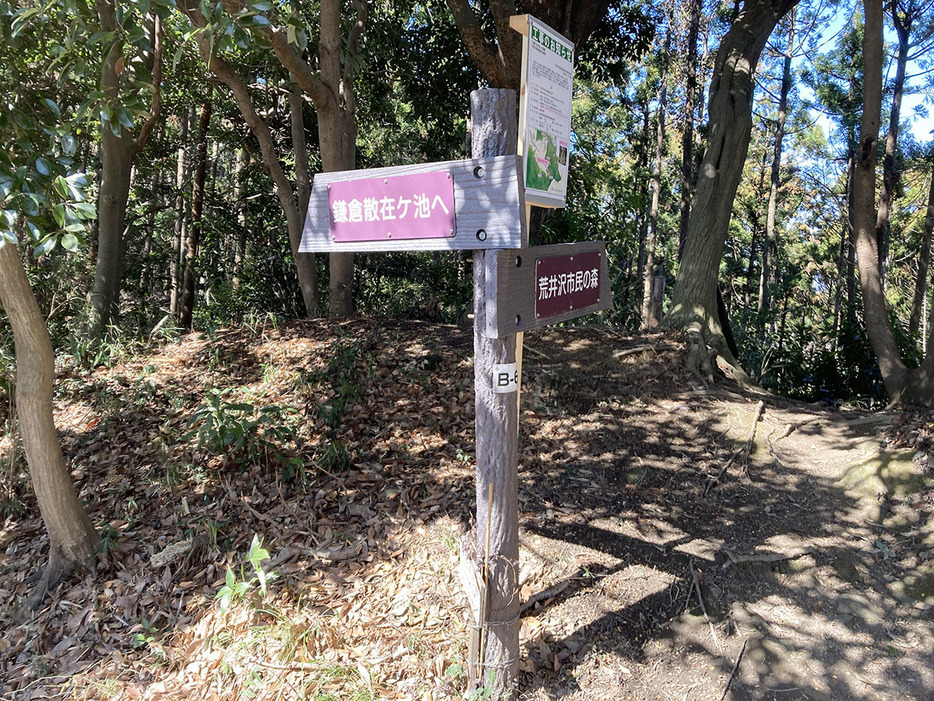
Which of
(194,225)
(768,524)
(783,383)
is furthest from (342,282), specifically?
(783,383)

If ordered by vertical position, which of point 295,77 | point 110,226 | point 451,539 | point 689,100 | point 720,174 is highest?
point 689,100

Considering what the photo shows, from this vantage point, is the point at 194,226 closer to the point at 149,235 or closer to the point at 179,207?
the point at 179,207

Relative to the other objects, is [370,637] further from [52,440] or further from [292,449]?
[52,440]

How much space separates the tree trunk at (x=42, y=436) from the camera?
11.8 feet

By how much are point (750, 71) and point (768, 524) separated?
206 inches

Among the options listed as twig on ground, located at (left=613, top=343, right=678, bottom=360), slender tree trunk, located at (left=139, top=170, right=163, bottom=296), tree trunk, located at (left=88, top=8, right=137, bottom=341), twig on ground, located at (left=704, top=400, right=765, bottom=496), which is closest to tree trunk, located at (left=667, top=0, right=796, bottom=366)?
twig on ground, located at (left=613, top=343, right=678, bottom=360)

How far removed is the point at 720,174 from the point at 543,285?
531 centimetres

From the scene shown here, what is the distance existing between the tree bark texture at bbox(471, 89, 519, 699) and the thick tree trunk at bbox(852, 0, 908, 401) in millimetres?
4611

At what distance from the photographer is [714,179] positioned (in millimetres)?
6926

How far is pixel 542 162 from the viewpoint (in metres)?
2.49

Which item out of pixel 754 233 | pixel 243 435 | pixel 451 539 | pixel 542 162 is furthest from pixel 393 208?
pixel 754 233

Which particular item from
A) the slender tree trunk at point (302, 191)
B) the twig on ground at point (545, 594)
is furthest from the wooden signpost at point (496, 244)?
the slender tree trunk at point (302, 191)

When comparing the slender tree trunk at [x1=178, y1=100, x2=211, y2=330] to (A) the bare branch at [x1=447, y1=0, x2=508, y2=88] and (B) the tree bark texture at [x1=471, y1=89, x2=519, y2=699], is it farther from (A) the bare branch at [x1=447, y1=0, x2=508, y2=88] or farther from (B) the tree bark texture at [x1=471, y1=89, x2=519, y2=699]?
(B) the tree bark texture at [x1=471, y1=89, x2=519, y2=699]

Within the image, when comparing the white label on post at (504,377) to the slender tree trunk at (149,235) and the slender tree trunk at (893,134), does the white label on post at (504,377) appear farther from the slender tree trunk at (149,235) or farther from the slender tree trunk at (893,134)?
the slender tree trunk at (893,134)
